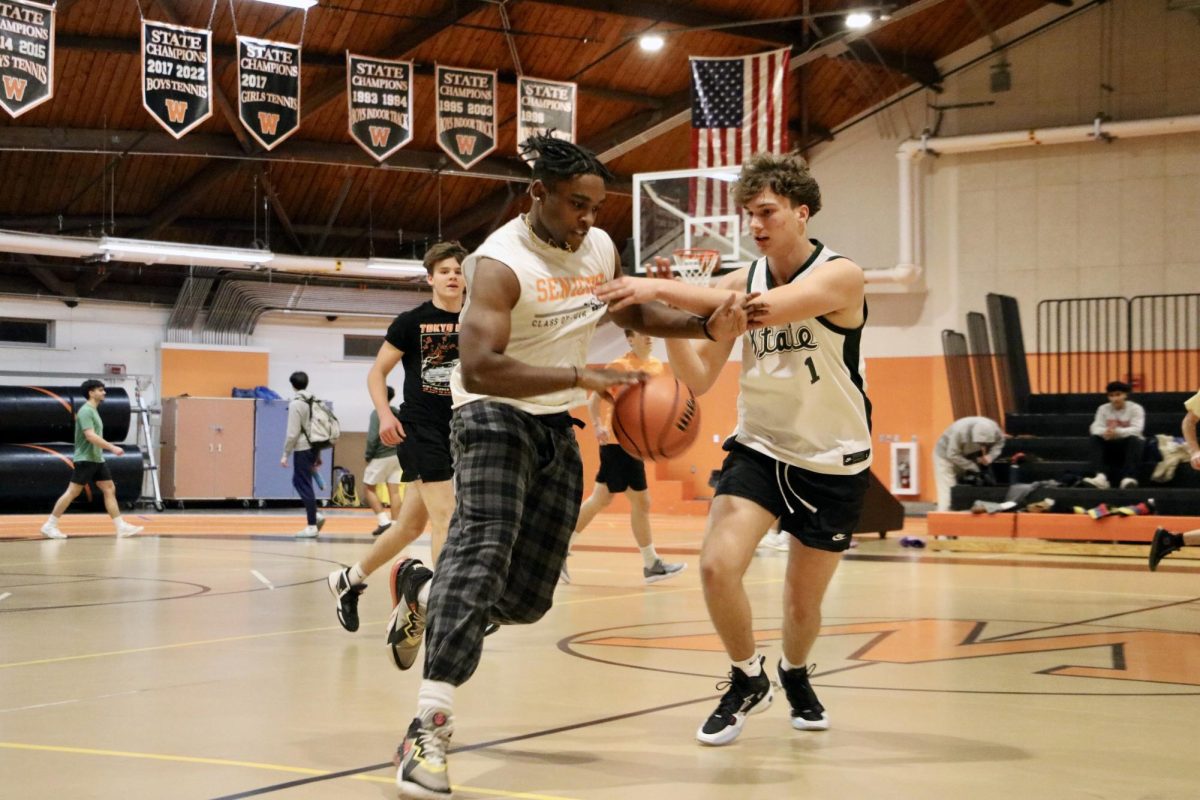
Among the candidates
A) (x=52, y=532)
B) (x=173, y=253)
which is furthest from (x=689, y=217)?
(x=52, y=532)

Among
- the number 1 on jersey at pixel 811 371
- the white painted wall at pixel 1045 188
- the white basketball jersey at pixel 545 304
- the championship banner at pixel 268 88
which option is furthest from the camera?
the white painted wall at pixel 1045 188

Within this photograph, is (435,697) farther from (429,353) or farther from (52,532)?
(52,532)

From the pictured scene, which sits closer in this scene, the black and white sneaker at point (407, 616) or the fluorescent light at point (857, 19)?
the black and white sneaker at point (407, 616)

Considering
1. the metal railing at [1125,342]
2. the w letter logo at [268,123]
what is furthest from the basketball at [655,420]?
the metal railing at [1125,342]

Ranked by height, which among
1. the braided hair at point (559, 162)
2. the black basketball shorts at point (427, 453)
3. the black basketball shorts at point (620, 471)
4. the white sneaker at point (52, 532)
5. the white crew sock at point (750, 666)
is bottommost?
the white sneaker at point (52, 532)

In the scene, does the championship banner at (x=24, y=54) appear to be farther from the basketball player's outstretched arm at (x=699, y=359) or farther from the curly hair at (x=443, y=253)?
the basketball player's outstretched arm at (x=699, y=359)

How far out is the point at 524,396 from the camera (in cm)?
376

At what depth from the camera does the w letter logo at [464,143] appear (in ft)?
57.5

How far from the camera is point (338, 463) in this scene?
26.5 m

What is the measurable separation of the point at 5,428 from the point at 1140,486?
17.7 m

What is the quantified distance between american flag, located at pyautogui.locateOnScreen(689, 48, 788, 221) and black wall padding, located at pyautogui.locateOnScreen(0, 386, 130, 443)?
11065 mm

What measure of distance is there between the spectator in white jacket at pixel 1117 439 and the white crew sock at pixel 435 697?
1267 cm

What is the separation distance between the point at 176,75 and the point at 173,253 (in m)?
6.30

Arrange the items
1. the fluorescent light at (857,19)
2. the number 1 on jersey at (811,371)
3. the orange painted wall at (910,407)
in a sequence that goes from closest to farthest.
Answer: the number 1 on jersey at (811,371) < the fluorescent light at (857,19) < the orange painted wall at (910,407)
